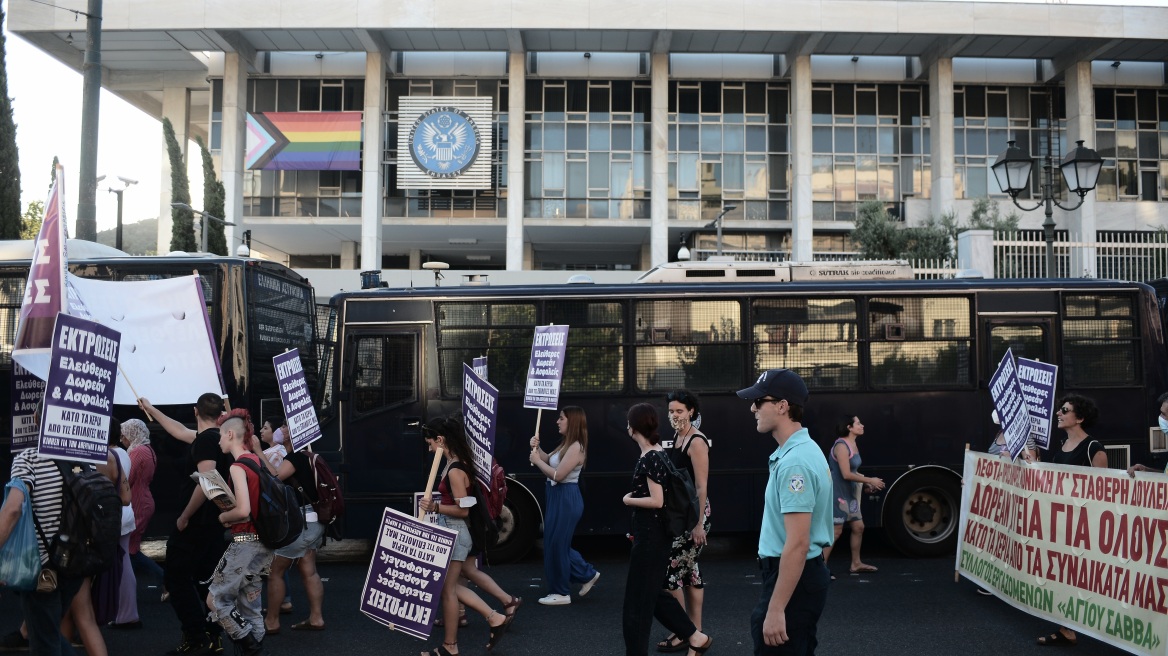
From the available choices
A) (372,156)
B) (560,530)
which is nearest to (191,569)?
(560,530)

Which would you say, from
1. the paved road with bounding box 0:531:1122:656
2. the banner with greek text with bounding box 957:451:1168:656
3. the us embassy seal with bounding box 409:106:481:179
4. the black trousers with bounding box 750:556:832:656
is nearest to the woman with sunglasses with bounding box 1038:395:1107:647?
the banner with greek text with bounding box 957:451:1168:656

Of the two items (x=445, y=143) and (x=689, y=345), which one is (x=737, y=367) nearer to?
(x=689, y=345)

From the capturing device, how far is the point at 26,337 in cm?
664

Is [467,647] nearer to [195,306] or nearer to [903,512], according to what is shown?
[195,306]

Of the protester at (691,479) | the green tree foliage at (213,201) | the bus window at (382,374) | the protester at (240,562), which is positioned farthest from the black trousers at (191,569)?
the green tree foliage at (213,201)

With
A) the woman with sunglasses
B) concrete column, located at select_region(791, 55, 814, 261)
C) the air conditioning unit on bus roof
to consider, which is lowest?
the woman with sunglasses

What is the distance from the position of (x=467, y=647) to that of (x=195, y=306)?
3965 mm

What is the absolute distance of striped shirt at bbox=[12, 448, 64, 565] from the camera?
18.4 ft

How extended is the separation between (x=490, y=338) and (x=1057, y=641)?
6.27m

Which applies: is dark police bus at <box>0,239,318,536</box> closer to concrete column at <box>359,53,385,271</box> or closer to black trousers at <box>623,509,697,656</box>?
black trousers at <box>623,509,697,656</box>

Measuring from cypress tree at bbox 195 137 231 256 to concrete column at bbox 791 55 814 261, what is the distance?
20594 mm

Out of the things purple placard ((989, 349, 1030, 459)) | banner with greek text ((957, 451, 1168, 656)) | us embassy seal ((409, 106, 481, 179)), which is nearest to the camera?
banner with greek text ((957, 451, 1168, 656))

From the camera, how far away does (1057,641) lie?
736cm

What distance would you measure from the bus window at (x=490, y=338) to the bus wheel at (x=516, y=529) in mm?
1211
